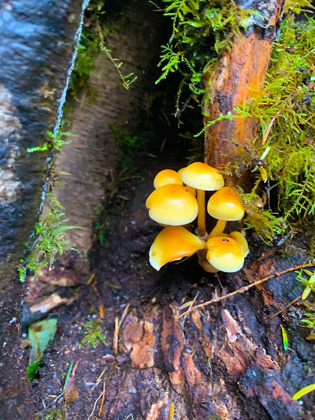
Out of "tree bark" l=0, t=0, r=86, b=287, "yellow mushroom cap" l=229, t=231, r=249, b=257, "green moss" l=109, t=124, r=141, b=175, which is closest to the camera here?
"tree bark" l=0, t=0, r=86, b=287

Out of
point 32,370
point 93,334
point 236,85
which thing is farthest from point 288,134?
point 32,370

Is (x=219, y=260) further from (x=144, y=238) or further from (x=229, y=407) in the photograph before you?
(x=144, y=238)

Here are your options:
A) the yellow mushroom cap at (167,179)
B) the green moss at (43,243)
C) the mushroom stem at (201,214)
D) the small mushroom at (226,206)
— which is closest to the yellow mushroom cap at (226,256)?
the small mushroom at (226,206)

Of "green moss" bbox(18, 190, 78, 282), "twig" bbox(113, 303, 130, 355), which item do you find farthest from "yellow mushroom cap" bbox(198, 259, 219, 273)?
"green moss" bbox(18, 190, 78, 282)

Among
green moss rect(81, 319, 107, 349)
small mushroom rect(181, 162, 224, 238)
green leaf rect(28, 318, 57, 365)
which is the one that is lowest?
green leaf rect(28, 318, 57, 365)

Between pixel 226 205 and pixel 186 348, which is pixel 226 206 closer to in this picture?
pixel 226 205

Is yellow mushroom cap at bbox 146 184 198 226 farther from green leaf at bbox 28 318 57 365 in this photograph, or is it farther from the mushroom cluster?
green leaf at bbox 28 318 57 365

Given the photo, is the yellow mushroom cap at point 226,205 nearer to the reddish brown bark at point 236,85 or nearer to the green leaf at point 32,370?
the reddish brown bark at point 236,85
